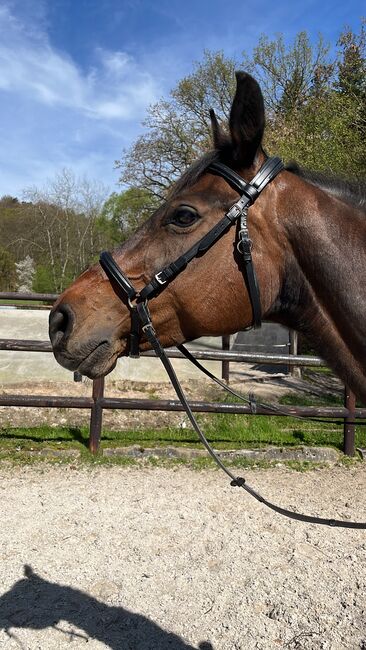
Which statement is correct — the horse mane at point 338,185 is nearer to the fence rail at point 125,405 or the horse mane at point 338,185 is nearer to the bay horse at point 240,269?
the bay horse at point 240,269

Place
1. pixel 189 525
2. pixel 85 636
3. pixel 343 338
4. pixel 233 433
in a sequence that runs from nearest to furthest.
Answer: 1. pixel 343 338
2. pixel 85 636
3. pixel 189 525
4. pixel 233 433

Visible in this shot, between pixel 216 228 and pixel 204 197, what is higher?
pixel 204 197

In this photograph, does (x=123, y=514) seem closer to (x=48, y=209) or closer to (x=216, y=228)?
(x=216, y=228)

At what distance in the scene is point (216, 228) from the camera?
6.12 ft

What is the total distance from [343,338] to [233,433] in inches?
191

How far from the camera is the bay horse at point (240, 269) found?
72.2 inches

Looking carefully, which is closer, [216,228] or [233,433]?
[216,228]

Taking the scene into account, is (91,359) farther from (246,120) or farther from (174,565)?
(174,565)

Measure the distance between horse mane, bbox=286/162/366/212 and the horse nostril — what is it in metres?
1.11

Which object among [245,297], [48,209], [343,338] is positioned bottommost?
[343,338]

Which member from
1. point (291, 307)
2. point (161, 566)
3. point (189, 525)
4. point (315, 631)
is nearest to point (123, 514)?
point (189, 525)

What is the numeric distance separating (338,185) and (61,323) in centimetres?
131

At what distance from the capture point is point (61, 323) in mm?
1950

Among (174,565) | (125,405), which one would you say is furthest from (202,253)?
(125,405)
